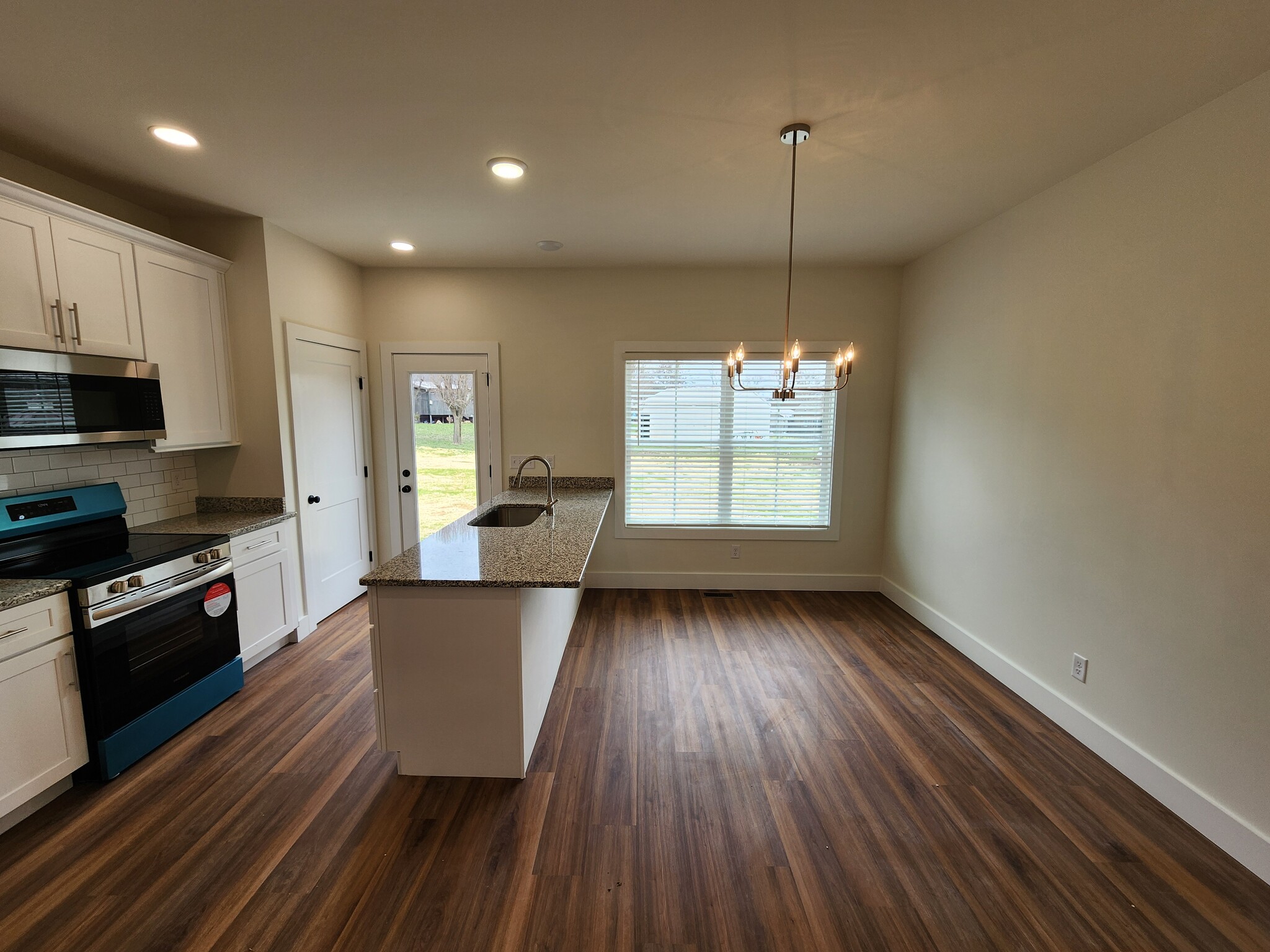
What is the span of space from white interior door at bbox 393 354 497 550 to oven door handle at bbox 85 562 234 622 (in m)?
1.61

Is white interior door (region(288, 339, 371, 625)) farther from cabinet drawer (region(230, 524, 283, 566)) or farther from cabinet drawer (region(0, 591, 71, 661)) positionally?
cabinet drawer (region(0, 591, 71, 661))

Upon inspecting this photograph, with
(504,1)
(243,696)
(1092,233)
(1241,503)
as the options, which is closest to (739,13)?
(504,1)

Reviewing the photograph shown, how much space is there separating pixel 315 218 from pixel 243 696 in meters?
2.76

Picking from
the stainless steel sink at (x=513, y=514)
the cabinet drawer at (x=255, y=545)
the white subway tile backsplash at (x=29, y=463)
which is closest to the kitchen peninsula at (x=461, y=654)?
the stainless steel sink at (x=513, y=514)

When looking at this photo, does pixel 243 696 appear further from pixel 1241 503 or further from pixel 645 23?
pixel 1241 503

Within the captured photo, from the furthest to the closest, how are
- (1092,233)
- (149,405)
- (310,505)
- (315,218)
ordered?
(310,505) < (315,218) < (149,405) < (1092,233)

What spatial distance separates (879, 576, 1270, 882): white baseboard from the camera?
5.47ft

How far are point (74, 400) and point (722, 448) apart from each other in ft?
12.4

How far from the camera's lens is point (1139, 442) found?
2057 millimetres

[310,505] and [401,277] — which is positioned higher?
[401,277]

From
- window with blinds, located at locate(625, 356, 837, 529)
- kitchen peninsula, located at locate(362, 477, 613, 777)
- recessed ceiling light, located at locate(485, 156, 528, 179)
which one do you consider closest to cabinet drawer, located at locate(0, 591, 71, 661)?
kitchen peninsula, located at locate(362, 477, 613, 777)

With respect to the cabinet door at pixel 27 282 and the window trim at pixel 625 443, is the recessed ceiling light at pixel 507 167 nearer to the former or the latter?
the window trim at pixel 625 443

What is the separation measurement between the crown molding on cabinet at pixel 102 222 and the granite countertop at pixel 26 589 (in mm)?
1526

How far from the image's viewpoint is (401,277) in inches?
156
